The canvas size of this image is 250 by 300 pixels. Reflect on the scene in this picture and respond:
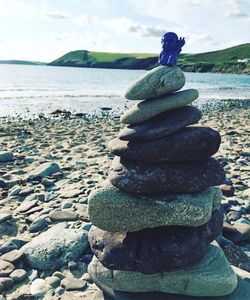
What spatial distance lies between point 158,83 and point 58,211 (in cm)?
454

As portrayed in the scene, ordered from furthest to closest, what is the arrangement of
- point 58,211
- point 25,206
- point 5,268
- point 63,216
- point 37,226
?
1. point 25,206
2. point 58,211
3. point 63,216
4. point 37,226
5. point 5,268

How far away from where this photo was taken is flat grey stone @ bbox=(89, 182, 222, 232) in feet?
18.1

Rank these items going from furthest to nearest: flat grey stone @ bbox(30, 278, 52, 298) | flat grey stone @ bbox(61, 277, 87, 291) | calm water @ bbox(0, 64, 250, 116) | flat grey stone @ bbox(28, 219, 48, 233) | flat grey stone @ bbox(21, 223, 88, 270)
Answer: calm water @ bbox(0, 64, 250, 116) → flat grey stone @ bbox(28, 219, 48, 233) → flat grey stone @ bbox(21, 223, 88, 270) → flat grey stone @ bbox(61, 277, 87, 291) → flat grey stone @ bbox(30, 278, 52, 298)

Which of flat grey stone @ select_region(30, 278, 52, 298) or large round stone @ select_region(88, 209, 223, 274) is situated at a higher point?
large round stone @ select_region(88, 209, 223, 274)

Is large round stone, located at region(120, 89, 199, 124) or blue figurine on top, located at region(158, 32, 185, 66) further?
blue figurine on top, located at region(158, 32, 185, 66)

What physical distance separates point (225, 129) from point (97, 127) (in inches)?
281

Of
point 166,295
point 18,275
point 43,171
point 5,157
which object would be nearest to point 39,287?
point 18,275

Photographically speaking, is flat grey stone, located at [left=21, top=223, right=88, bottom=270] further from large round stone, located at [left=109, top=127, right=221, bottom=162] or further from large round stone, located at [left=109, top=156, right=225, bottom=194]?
large round stone, located at [left=109, top=127, right=221, bottom=162]

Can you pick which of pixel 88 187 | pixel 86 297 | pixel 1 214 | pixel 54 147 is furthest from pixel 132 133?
pixel 54 147

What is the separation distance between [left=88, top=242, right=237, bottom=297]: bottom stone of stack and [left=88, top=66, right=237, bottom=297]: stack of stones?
1cm

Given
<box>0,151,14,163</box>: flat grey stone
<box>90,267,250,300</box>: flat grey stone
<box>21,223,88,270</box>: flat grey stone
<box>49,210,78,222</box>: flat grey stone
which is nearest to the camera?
<box>90,267,250,300</box>: flat grey stone

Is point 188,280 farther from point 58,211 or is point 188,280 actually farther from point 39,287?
point 58,211

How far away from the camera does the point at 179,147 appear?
5535mm

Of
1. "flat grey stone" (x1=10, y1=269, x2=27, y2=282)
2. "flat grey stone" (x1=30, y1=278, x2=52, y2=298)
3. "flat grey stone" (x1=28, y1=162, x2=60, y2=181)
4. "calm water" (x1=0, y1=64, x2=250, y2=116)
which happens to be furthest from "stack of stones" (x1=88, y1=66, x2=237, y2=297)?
"calm water" (x1=0, y1=64, x2=250, y2=116)
